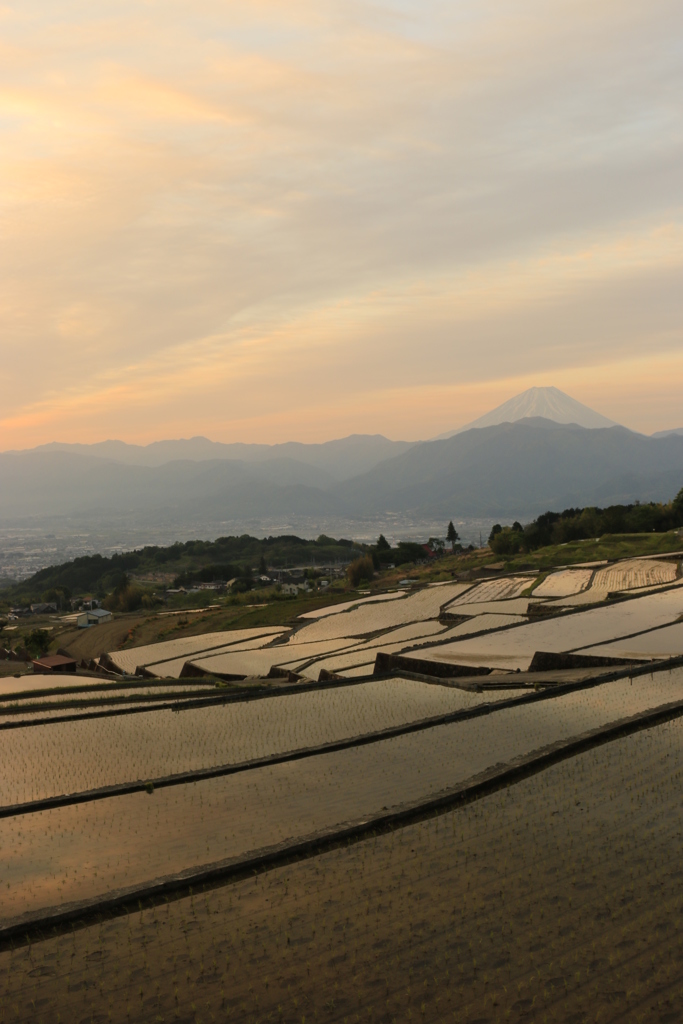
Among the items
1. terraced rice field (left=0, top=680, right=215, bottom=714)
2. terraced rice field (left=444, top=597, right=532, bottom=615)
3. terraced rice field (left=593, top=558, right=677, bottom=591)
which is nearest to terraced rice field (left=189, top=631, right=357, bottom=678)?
terraced rice field (left=0, top=680, right=215, bottom=714)

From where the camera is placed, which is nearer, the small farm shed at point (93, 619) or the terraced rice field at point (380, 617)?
the terraced rice field at point (380, 617)

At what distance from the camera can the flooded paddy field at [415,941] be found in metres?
6.17

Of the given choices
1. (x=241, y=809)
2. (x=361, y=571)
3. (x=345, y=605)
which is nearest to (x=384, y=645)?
(x=345, y=605)

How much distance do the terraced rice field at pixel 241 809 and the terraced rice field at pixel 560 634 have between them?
7.25 meters

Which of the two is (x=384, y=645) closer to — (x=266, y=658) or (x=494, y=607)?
(x=266, y=658)

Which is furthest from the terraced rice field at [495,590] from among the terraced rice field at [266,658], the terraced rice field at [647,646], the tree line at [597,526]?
the tree line at [597,526]

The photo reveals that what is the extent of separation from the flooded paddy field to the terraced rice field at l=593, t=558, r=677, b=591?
31069mm

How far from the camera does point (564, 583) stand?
1645 inches

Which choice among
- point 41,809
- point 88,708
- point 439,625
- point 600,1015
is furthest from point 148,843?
point 439,625

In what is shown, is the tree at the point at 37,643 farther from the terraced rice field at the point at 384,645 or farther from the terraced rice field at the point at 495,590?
the terraced rice field at the point at 495,590

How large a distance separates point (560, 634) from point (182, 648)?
1872cm

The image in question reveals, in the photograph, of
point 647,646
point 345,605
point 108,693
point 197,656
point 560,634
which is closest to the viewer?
point 647,646

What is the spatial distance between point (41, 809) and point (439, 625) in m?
23.5

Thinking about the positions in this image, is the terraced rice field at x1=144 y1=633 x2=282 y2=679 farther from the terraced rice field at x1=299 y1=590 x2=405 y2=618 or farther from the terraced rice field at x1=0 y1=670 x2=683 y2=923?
the terraced rice field at x1=0 y1=670 x2=683 y2=923
